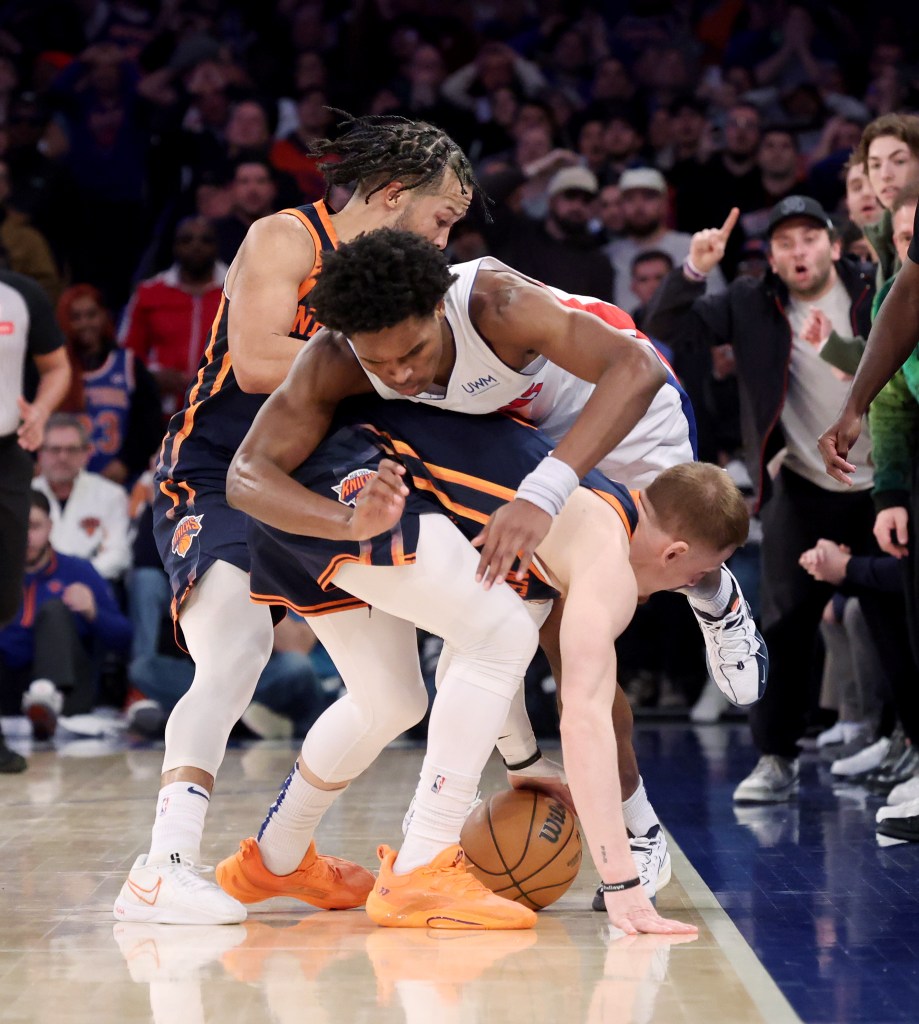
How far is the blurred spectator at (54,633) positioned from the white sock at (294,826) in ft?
12.9

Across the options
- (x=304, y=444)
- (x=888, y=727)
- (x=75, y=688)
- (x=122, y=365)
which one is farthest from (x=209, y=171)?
(x=304, y=444)

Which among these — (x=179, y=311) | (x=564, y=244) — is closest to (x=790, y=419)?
(x=564, y=244)

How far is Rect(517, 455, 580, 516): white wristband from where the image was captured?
290 centimetres

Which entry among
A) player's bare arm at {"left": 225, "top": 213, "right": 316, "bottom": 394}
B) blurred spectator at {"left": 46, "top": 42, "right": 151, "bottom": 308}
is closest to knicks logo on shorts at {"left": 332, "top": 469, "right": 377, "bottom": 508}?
player's bare arm at {"left": 225, "top": 213, "right": 316, "bottom": 394}

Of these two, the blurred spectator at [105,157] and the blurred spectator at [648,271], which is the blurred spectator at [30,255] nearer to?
the blurred spectator at [105,157]

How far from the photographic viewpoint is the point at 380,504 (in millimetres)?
2924

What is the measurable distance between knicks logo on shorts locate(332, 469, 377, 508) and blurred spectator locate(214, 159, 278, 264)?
6.31m

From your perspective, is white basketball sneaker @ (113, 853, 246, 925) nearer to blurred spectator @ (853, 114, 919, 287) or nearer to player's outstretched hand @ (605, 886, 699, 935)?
player's outstretched hand @ (605, 886, 699, 935)

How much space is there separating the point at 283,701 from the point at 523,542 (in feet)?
14.1

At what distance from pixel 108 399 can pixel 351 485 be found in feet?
18.7

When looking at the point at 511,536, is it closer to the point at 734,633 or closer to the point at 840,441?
the point at 734,633

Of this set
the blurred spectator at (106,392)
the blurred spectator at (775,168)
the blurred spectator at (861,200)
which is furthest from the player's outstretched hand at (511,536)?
the blurred spectator at (775,168)

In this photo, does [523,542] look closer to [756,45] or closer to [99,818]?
[99,818]

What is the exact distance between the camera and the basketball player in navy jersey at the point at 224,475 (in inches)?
129
